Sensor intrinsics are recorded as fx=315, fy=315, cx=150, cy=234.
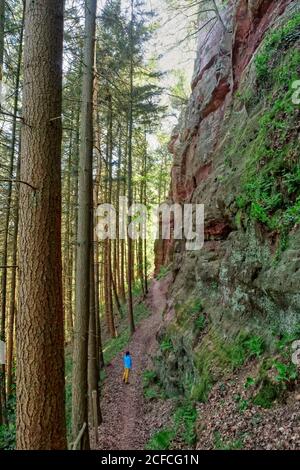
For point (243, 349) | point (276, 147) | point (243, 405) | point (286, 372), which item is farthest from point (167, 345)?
point (276, 147)

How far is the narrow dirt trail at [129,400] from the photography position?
826 cm

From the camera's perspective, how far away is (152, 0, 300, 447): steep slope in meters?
5.85

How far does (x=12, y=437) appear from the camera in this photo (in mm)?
8609

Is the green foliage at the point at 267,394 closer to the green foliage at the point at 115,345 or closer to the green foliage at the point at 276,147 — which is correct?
the green foliage at the point at 276,147

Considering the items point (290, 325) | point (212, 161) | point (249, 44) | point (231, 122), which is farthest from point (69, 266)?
point (290, 325)

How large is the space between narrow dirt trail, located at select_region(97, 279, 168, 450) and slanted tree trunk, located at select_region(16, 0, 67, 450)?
569 centimetres

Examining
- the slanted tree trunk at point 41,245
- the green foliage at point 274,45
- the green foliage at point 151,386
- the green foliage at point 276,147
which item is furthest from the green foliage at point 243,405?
the green foliage at point 274,45

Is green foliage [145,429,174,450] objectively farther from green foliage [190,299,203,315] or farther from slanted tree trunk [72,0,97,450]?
green foliage [190,299,203,315]

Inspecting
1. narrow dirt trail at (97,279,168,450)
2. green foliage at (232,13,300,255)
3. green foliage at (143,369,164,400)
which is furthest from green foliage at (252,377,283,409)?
green foliage at (143,369,164,400)

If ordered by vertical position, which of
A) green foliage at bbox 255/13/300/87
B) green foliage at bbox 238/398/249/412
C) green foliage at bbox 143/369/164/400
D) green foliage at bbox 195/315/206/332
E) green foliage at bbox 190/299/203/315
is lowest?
green foliage at bbox 143/369/164/400

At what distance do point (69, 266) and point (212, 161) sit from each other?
43.6 feet

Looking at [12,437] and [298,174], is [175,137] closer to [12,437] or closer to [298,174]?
[298,174]

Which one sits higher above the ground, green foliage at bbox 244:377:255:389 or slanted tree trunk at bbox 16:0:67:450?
slanted tree trunk at bbox 16:0:67:450

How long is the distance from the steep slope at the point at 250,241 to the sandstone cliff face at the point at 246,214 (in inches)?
1.1
